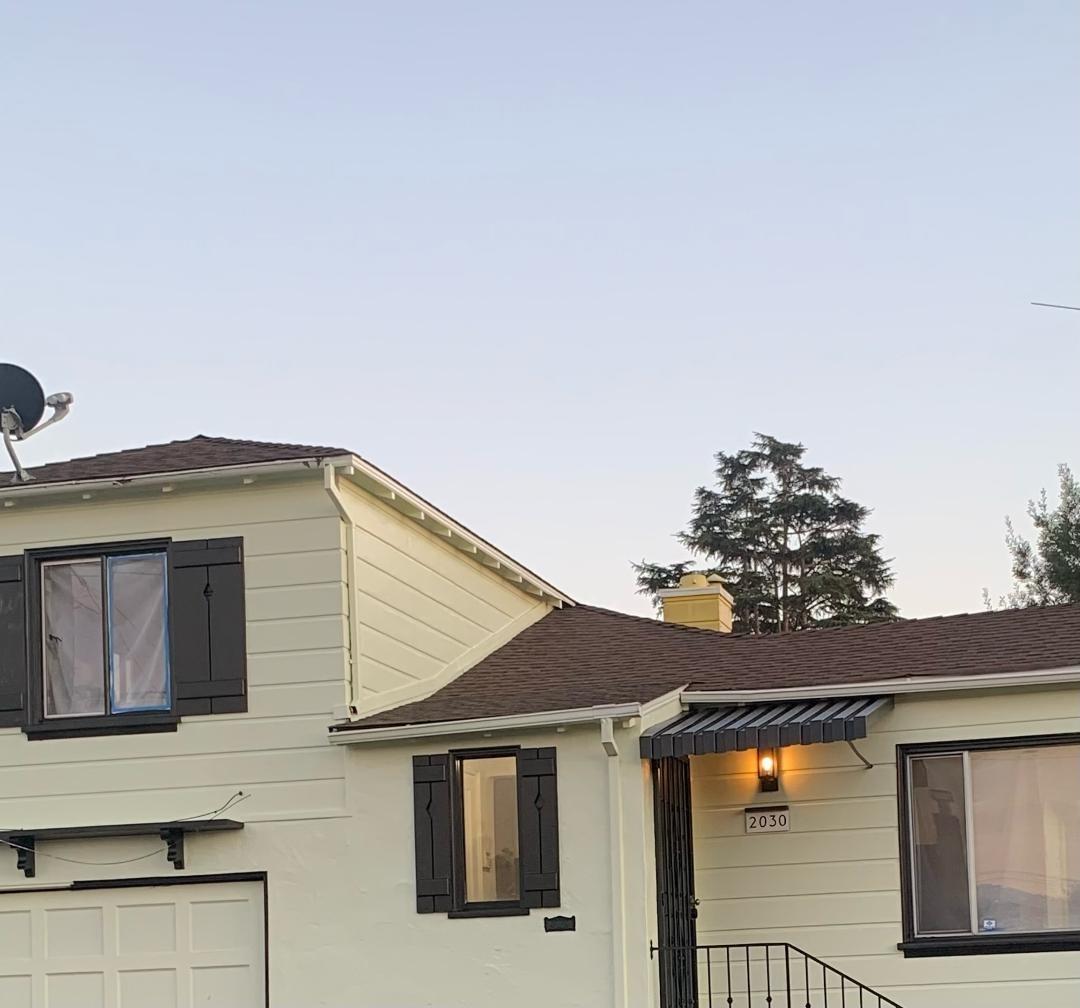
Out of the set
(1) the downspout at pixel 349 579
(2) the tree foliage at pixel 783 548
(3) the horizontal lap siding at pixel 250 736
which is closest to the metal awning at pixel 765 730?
(1) the downspout at pixel 349 579

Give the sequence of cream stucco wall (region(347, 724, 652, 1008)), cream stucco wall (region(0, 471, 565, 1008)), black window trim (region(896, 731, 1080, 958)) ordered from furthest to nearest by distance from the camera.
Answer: cream stucco wall (region(0, 471, 565, 1008)), black window trim (region(896, 731, 1080, 958)), cream stucco wall (region(347, 724, 652, 1008))

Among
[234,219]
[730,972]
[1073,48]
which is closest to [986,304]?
[1073,48]

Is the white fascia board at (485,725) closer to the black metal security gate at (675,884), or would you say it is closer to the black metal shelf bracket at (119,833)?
the black metal security gate at (675,884)

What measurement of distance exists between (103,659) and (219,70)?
8264 millimetres

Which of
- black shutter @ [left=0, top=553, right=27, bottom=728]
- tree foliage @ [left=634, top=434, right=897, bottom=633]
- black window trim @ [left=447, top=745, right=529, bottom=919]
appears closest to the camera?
black window trim @ [left=447, top=745, right=529, bottom=919]

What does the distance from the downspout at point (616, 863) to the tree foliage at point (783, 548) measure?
26706 mm

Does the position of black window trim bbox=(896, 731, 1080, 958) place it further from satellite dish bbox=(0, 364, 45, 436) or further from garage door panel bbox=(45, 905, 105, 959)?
satellite dish bbox=(0, 364, 45, 436)

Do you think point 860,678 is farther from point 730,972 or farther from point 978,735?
point 730,972

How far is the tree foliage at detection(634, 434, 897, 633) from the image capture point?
1565 inches

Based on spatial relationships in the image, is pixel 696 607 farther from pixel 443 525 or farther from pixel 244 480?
pixel 244 480

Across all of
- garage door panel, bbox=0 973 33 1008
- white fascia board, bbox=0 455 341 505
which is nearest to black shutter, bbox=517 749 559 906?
white fascia board, bbox=0 455 341 505

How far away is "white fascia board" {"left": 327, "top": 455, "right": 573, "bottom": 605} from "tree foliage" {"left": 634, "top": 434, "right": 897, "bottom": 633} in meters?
21.1

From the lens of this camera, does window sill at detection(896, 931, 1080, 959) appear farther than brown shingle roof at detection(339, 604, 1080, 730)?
No

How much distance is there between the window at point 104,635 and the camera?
14.0 metres
